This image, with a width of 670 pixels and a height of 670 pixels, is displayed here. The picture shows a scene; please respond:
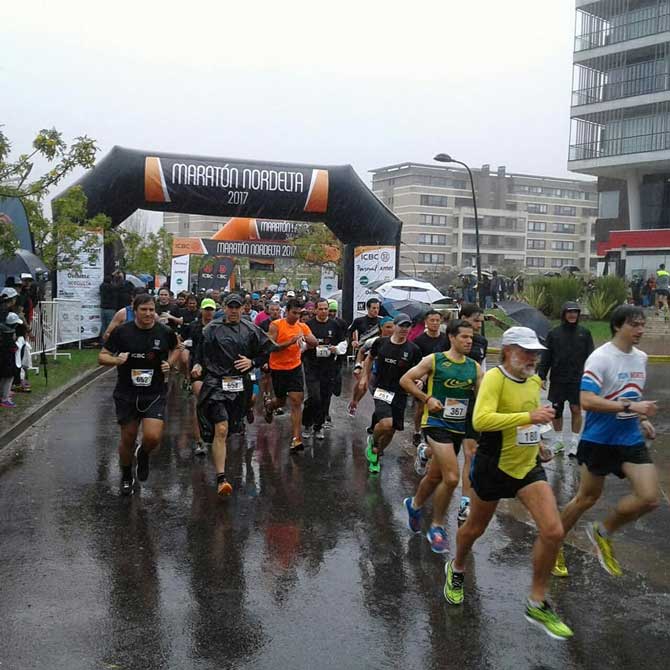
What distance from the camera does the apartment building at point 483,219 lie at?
12350cm

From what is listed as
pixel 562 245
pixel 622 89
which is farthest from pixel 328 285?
pixel 562 245

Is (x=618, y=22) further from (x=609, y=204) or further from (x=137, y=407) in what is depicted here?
(x=137, y=407)

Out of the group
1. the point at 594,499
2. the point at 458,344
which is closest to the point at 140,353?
the point at 458,344

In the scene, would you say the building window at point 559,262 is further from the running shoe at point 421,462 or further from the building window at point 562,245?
the running shoe at point 421,462

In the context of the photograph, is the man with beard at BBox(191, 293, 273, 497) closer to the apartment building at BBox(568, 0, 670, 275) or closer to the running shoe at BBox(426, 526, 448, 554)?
the running shoe at BBox(426, 526, 448, 554)

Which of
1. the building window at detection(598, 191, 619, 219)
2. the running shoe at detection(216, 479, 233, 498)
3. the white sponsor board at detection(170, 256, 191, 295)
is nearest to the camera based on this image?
the running shoe at detection(216, 479, 233, 498)

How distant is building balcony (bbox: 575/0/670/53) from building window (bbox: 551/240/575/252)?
79045 mm

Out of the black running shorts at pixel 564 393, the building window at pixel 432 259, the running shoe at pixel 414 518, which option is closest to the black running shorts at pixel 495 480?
the running shoe at pixel 414 518

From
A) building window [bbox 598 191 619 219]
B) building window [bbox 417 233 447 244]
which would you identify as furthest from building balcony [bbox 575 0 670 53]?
building window [bbox 417 233 447 244]

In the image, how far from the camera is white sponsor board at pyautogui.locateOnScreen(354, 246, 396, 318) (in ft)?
69.9

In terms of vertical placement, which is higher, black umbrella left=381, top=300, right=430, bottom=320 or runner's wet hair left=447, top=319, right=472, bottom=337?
runner's wet hair left=447, top=319, right=472, bottom=337

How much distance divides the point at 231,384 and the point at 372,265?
46.5 feet

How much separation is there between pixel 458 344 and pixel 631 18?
55.6 m

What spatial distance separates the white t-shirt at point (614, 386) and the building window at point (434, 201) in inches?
4737
